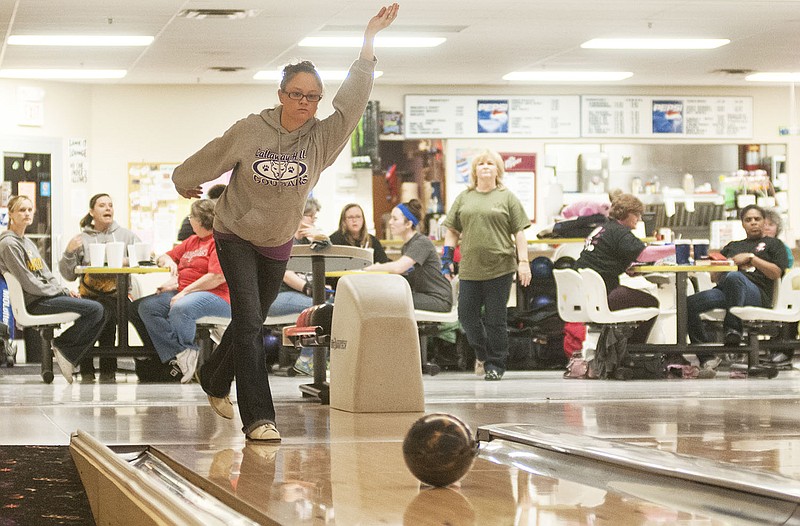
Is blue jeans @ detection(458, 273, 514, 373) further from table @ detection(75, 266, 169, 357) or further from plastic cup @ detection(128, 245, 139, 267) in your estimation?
plastic cup @ detection(128, 245, 139, 267)

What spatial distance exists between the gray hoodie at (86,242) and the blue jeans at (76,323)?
448 mm

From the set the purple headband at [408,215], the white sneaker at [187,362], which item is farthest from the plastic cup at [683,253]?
the white sneaker at [187,362]

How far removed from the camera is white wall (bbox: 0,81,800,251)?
12.8 metres

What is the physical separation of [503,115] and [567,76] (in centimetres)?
91

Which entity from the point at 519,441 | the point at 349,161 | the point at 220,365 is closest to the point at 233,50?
the point at 349,161

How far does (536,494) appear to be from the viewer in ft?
9.63

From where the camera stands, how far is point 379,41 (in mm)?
10734

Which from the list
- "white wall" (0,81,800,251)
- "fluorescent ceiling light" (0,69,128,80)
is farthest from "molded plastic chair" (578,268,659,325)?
"fluorescent ceiling light" (0,69,128,80)

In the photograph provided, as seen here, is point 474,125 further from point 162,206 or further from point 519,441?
point 519,441

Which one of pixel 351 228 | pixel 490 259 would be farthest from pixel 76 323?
pixel 490 259

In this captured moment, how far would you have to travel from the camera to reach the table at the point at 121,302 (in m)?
8.09

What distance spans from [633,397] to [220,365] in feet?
8.89

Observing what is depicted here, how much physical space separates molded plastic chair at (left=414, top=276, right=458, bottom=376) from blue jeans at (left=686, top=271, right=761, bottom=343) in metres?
1.82

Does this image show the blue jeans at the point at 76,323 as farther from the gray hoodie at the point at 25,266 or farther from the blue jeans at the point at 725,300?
the blue jeans at the point at 725,300
